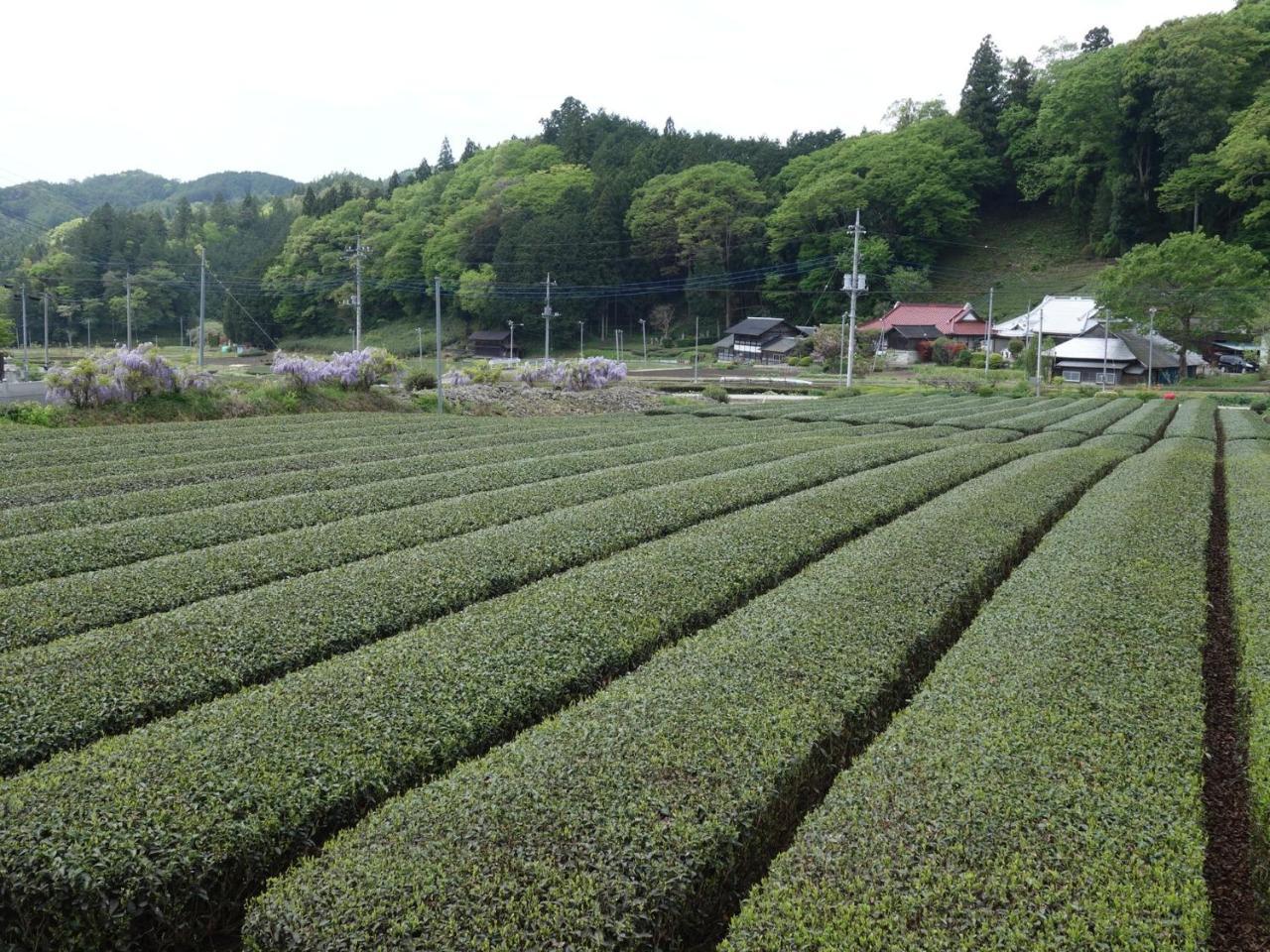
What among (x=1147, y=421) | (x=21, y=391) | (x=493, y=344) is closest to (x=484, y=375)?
(x=21, y=391)

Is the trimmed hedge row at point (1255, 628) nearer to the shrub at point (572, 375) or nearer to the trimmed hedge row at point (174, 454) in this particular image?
the trimmed hedge row at point (174, 454)

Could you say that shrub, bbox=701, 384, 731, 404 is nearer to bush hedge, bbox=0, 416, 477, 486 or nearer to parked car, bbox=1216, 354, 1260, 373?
bush hedge, bbox=0, 416, 477, 486

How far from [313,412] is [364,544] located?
19994 millimetres

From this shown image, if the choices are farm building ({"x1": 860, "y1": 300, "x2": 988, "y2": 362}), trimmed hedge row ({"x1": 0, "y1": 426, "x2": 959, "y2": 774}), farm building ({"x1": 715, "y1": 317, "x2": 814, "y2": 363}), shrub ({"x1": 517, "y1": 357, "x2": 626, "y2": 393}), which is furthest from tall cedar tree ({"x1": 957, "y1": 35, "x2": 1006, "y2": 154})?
trimmed hedge row ({"x1": 0, "y1": 426, "x2": 959, "y2": 774})

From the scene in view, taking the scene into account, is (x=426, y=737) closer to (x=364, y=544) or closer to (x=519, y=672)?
(x=519, y=672)

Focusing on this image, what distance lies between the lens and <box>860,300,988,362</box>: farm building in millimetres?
71688

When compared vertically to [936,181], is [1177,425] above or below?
below

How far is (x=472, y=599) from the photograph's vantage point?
27.8ft

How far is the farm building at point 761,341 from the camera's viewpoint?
7575cm

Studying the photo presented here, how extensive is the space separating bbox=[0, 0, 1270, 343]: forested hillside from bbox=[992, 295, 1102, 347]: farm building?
1116 cm

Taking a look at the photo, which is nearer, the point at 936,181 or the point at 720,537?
the point at 720,537

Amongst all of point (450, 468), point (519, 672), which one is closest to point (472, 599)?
point (519, 672)

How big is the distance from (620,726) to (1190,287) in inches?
2561

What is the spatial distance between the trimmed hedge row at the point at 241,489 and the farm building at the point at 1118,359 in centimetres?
5102
